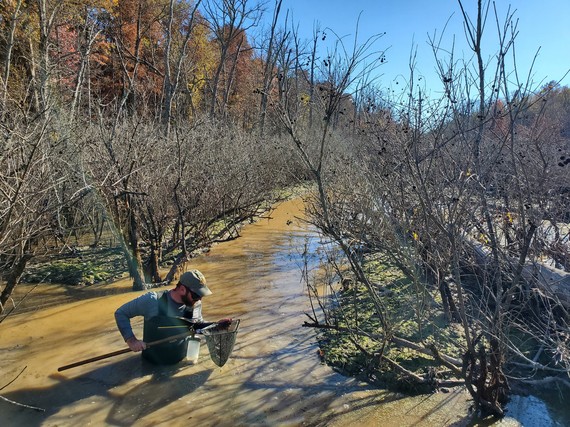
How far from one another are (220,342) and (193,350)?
24.4 inches

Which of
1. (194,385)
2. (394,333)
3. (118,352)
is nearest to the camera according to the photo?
(118,352)

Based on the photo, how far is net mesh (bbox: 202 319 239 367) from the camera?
4.43 metres

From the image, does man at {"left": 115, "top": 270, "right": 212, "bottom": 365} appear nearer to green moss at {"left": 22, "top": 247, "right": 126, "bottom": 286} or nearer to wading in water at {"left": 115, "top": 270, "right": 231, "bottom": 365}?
wading in water at {"left": 115, "top": 270, "right": 231, "bottom": 365}

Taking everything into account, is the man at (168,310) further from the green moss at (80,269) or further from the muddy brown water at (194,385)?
the green moss at (80,269)

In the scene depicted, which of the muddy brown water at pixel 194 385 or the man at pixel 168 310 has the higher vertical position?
the man at pixel 168 310

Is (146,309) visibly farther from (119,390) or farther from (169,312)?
(119,390)

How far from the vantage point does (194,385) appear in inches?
174

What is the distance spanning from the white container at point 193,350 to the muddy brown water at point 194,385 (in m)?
0.07

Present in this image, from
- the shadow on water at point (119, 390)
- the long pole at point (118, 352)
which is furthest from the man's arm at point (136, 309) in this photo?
the shadow on water at point (119, 390)

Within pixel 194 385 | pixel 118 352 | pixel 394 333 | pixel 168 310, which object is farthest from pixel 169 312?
pixel 394 333

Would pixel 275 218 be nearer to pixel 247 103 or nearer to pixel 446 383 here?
pixel 446 383

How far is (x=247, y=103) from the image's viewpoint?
1245 inches

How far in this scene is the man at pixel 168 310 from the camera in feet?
14.2

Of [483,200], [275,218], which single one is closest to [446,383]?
[483,200]
